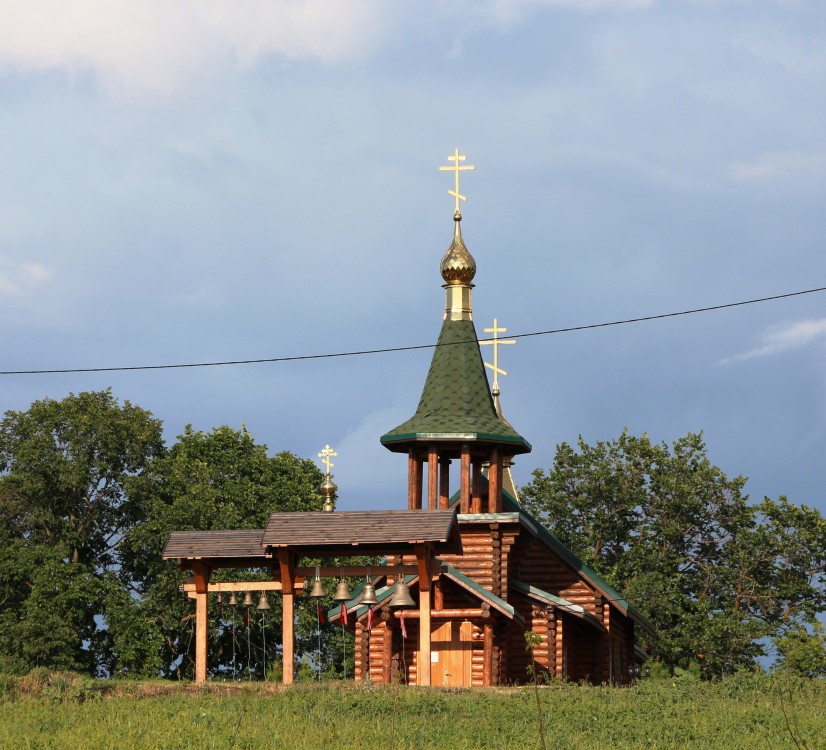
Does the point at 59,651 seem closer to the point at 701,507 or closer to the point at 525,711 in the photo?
the point at 701,507

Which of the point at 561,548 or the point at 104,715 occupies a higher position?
the point at 561,548

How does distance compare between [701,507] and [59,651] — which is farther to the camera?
[701,507]

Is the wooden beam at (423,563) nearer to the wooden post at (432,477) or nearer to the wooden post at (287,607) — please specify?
the wooden post at (287,607)

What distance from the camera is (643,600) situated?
2007 inches

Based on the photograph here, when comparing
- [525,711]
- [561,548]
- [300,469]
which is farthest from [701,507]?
[525,711]

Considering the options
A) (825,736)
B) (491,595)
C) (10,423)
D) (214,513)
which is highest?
(10,423)

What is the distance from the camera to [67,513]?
49.5 meters

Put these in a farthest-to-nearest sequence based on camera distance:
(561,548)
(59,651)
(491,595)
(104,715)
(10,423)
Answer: (10,423), (59,651), (561,548), (491,595), (104,715)

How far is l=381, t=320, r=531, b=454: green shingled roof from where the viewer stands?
109 feet

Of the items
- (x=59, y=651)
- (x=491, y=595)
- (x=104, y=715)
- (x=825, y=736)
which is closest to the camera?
(x=825, y=736)

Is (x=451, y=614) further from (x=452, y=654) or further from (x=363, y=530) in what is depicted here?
(x=363, y=530)

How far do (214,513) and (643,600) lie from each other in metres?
15.9

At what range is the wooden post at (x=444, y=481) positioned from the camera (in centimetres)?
3503

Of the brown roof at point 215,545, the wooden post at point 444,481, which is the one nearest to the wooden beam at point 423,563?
the brown roof at point 215,545
